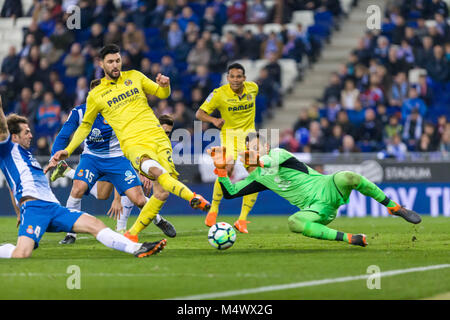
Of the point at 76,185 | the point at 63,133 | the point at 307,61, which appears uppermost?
the point at 307,61

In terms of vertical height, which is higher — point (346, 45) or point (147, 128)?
point (346, 45)

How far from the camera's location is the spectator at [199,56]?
2327 centimetres

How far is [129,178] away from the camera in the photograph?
12008 millimetres

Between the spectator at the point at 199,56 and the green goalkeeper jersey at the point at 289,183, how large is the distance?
12.6 meters

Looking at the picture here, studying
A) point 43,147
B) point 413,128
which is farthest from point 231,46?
point 413,128

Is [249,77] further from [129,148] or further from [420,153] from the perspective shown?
[129,148]

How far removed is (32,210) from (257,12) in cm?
1610

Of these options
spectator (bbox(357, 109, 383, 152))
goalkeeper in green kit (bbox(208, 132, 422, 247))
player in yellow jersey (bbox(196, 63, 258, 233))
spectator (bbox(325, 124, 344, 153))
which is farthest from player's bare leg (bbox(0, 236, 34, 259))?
spectator (bbox(357, 109, 383, 152))

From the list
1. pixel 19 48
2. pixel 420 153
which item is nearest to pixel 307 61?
pixel 420 153

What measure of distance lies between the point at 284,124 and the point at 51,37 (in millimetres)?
7301

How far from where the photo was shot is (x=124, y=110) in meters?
11.1

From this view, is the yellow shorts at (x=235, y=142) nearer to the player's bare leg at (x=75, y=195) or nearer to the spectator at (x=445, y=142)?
the player's bare leg at (x=75, y=195)

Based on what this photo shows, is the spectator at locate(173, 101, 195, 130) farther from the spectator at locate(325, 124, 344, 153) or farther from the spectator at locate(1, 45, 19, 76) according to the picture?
the spectator at locate(1, 45, 19, 76)

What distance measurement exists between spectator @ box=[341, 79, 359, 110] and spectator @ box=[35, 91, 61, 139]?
23.8 ft
